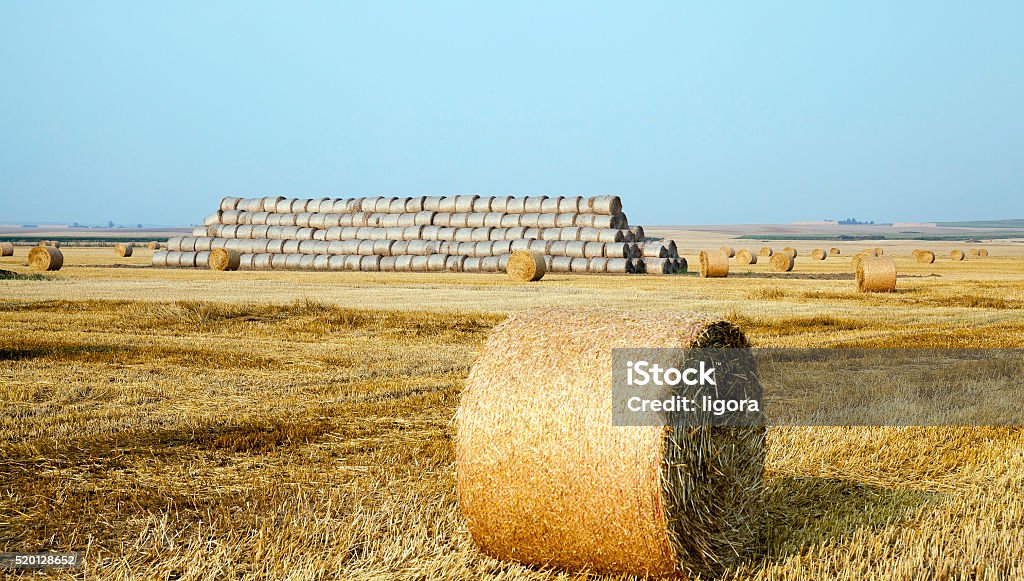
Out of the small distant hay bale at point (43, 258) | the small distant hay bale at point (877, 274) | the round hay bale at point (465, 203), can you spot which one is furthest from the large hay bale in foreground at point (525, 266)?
the small distant hay bale at point (43, 258)

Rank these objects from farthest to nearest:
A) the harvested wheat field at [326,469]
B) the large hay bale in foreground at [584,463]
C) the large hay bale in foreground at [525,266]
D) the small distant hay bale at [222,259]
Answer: the small distant hay bale at [222,259] → the large hay bale in foreground at [525,266] → the harvested wheat field at [326,469] → the large hay bale in foreground at [584,463]

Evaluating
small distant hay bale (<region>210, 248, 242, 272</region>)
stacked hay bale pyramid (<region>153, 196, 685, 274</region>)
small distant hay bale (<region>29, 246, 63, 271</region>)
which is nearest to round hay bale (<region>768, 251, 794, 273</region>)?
stacked hay bale pyramid (<region>153, 196, 685, 274</region>)

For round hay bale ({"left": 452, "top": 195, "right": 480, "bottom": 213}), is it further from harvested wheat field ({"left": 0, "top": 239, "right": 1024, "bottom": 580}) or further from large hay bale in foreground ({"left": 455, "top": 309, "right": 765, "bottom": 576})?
large hay bale in foreground ({"left": 455, "top": 309, "right": 765, "bottom": 576})

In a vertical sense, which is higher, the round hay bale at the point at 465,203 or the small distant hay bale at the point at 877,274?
the round hay bale at the point at 465,203

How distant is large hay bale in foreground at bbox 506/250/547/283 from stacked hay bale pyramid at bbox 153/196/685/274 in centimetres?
706

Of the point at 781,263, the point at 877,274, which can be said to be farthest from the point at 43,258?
the point at 781,263

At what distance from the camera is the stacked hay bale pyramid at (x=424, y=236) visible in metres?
38.0

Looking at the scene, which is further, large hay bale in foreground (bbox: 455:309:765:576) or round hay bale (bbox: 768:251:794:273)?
round hay bale (bbox: 768:251:794:273)

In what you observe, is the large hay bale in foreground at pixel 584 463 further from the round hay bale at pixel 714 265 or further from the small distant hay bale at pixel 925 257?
the small distant hay bale at pixel 925 257

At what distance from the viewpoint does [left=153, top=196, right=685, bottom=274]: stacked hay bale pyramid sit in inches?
1497

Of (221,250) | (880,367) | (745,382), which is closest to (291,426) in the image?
(745,382)

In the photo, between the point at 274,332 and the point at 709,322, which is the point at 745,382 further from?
the point at 274,332

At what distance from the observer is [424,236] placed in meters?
41.0

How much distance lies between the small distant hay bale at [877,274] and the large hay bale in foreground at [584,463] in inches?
790
